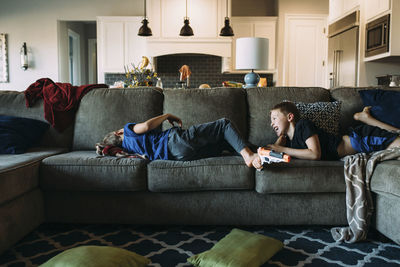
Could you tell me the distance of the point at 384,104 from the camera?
249 centimetres

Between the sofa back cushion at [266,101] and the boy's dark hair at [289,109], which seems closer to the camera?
the boy's dark hair at [289,109]

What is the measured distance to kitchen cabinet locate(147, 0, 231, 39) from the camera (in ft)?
20.6

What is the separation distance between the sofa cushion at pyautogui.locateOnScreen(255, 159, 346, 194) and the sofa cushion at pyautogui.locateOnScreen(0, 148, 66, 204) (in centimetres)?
128

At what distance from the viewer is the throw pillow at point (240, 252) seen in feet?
5.28

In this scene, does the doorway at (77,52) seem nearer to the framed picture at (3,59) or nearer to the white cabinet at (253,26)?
the framed picture at (3,59)

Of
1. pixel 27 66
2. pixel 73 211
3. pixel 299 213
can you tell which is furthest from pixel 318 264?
pixel 27 66

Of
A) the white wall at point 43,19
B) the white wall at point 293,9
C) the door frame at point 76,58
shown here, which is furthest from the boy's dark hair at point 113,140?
the door frame at point 76,58

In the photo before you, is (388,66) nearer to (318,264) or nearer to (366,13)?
(366,13)

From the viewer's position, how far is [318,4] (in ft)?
21.9

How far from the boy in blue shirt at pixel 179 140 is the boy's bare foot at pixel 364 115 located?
91 centimetres

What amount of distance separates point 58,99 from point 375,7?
434 centimetres

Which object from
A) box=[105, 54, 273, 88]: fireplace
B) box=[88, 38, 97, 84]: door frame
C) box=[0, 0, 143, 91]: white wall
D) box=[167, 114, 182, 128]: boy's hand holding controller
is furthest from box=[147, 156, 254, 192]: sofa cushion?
box=[88, 38, 97, 84]: door frame

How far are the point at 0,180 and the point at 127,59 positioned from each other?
516cm

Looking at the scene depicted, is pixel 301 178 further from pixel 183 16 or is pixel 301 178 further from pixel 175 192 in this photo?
pixel 183 16
